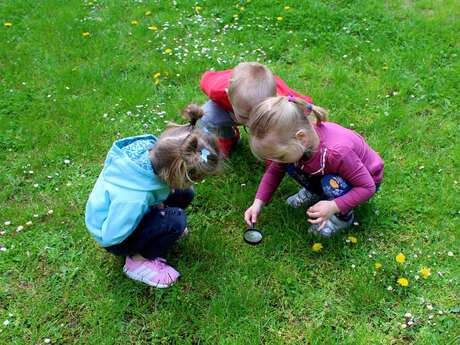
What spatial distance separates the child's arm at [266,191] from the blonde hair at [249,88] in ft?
1.28

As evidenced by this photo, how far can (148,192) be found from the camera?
8.70 ft

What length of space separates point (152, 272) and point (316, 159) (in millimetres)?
1200

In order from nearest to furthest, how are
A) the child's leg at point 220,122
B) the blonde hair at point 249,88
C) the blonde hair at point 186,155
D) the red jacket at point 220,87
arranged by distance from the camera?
the blonde hair at point 186,155 → the blonde hair at point 249,88 → the red jacket at point 220,87 → the child's leg at point 220,122

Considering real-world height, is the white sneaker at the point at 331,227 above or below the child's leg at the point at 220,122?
below

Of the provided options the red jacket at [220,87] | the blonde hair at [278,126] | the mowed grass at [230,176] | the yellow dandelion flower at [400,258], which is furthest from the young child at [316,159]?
the red jacket at [220,87]

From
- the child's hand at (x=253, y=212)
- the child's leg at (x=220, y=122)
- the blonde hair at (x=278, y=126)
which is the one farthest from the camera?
the child's leg at (x=220, y=122)

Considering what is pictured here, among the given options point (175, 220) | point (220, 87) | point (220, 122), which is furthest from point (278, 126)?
point (220, 122)

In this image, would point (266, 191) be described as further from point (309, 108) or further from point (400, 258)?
point (400, 258)

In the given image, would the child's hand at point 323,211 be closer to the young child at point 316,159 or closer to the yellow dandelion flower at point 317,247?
the young child at point 316,159

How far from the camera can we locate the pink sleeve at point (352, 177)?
9.21 feet

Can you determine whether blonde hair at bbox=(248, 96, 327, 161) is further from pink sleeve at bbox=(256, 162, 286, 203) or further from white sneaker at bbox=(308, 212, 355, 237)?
white sneaker at bbox=(308, 212, 355, 237)

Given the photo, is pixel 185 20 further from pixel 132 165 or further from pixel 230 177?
pixel 132 165

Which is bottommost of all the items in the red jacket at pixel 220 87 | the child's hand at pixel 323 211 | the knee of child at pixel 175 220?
the knee of child at pixel 175 220

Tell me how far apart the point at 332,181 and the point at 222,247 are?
0.84 m
